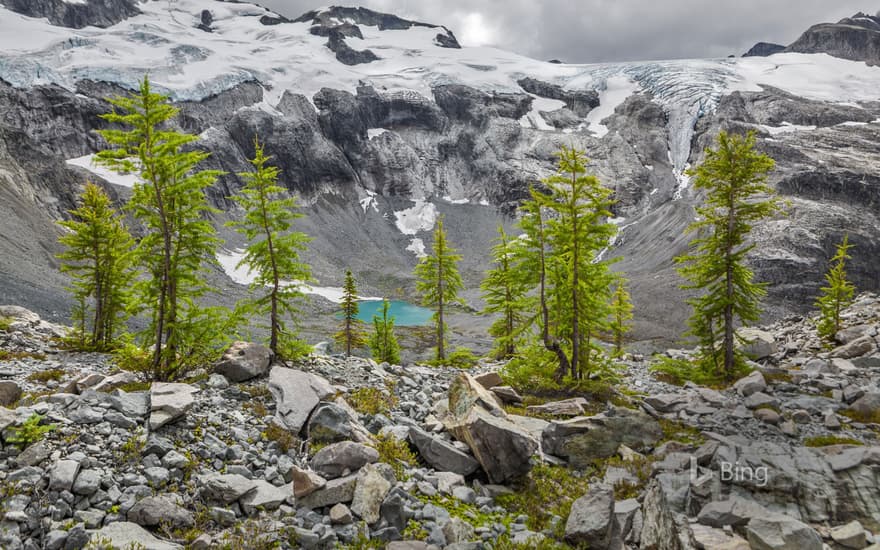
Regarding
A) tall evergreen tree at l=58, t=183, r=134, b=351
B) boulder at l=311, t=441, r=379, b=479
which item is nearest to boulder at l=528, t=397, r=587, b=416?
boulder at l=311, t=441, r=379, b=479

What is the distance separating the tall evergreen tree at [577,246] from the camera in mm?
17047

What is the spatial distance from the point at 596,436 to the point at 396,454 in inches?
218

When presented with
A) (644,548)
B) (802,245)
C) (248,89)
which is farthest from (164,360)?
(248,89)

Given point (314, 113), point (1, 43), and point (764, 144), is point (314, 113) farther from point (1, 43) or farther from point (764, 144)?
point (764, 144)

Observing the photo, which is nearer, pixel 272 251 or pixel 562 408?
pixel 562 408

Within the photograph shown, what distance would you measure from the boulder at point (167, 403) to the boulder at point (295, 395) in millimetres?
1893

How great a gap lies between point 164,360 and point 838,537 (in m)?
16.8

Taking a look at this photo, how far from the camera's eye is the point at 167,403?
8.51 meters

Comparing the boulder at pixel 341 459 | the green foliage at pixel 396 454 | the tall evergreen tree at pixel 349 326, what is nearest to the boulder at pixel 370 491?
the boulder at pixel 341 459

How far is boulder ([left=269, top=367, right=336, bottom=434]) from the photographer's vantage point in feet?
31.8

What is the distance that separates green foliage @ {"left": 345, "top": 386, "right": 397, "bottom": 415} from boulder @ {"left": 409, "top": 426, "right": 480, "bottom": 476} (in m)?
2.46

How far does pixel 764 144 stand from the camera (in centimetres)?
11594

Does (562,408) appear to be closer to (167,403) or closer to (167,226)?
(167,403)

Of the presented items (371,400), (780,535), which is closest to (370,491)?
(371,400)
